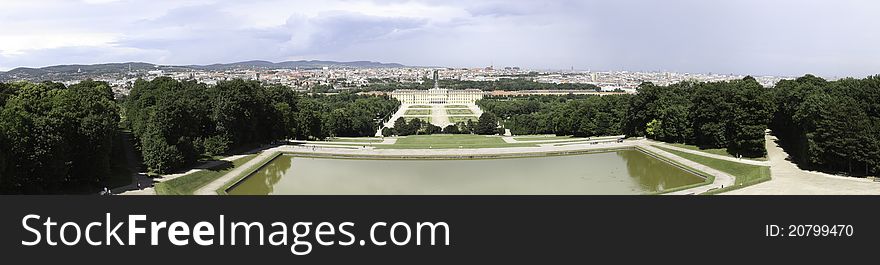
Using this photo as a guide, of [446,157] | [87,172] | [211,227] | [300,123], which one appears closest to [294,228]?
[211,227]

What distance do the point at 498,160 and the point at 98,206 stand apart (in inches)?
1006

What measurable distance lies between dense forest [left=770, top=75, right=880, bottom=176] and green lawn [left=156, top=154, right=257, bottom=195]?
27610 millimetres

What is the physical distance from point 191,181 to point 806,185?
26076 millimetres

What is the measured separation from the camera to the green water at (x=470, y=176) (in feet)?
84.5

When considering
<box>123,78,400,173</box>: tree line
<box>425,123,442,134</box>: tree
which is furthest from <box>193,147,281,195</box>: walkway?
<box>425,123,442,134</box>: tree

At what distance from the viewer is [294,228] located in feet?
Answer: 34.7

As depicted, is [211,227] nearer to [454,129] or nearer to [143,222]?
[143,222]

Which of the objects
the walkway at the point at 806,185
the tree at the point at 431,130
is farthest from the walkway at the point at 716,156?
the tree at the point at 431,130

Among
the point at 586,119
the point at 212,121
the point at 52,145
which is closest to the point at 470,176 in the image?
the point at 212,121

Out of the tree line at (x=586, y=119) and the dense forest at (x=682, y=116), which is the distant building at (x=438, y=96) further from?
the tree line at (x=586, y=119)

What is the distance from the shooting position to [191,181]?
1053 inches

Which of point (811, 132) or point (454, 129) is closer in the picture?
point (811, 132)

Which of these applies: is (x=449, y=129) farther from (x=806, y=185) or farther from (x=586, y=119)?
(x=806, y=185)

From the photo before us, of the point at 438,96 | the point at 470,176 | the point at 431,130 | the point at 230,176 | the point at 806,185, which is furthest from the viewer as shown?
the point at 438,96
